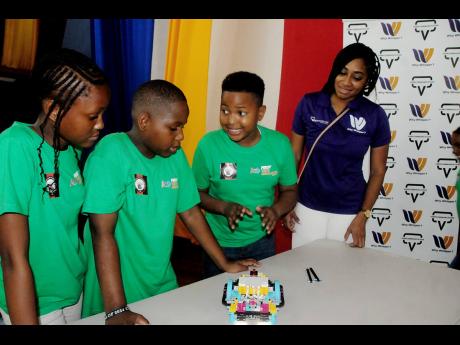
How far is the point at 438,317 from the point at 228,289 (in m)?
0.58

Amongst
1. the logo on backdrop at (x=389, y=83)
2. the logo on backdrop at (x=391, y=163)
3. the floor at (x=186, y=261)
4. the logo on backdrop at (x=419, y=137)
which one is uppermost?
the logo on backdrop at (x=389, y=83)

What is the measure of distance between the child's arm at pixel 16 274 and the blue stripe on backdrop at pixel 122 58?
9.90ft

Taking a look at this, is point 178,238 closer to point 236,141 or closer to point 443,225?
point 443,225

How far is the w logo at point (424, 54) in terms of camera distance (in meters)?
3.23

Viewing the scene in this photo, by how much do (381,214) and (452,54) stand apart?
4.03 feet

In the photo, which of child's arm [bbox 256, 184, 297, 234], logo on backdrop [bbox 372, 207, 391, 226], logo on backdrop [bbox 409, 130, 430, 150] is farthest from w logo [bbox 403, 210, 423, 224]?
child's arm [bbox 256, 184, 297, 234]

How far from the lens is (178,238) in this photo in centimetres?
442

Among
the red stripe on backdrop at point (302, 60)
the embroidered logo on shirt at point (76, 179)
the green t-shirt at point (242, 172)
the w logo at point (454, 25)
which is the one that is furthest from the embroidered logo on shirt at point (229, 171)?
the w logo at point (454, 25)

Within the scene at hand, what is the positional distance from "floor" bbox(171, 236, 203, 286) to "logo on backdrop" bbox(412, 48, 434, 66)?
226 centimetres

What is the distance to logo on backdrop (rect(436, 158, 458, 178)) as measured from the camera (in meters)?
3.30

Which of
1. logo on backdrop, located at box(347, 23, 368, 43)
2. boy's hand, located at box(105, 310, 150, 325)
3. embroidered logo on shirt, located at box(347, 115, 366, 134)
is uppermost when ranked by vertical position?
logo on backdrop, located at box(347, 23, 368, 43)

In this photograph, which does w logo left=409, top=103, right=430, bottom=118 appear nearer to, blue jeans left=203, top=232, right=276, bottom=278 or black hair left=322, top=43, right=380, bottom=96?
black hair left=322, top=43, right=380, bottom=96

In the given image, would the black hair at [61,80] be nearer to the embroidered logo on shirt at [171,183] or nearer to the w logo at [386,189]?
the embroidered logo on shirt at [171,183]
